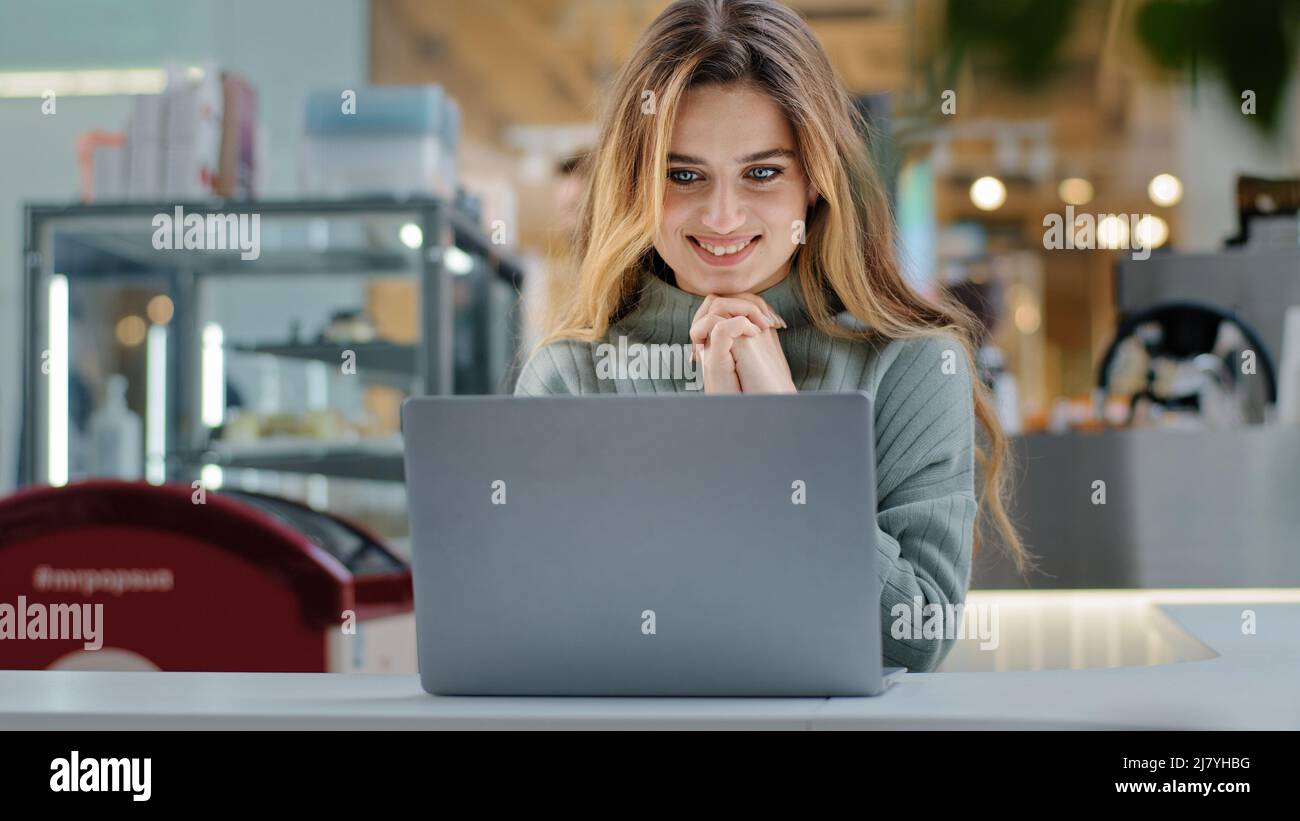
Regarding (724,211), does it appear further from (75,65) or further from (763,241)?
(75,65)

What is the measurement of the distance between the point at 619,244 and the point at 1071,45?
0.90 m

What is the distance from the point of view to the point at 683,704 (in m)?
0.94

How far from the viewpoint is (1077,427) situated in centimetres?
276

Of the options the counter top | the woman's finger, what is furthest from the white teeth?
the counter top

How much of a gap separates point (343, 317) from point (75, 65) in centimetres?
232

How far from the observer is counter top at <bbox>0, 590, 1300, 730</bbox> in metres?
0.86

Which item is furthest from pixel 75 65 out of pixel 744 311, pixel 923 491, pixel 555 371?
pixel 923 491

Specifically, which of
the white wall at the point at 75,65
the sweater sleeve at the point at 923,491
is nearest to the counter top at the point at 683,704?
the sweater sleeve at the point at 923,491

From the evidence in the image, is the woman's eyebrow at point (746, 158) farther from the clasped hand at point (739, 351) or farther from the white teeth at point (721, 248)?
the clasped hand at point (739, 351)

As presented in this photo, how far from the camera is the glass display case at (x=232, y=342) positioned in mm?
2744

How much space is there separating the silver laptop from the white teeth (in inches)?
29.7

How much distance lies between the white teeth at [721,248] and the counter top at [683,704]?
28.3 inches

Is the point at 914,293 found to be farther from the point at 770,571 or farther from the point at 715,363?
the point at 770,571
